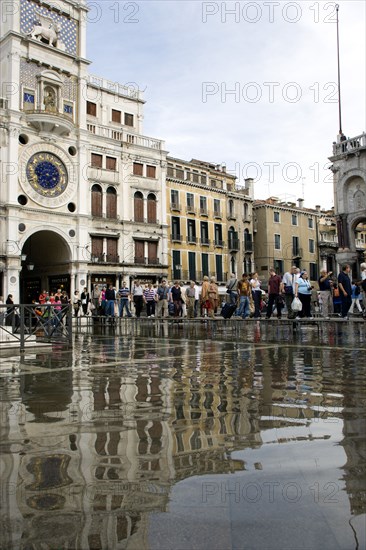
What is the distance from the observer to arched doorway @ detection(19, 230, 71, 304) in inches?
1484

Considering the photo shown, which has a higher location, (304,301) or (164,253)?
(164,253)

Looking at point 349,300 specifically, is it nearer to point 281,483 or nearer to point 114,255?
point 281,483

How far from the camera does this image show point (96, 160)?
3997cm

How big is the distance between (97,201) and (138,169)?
5.17 m

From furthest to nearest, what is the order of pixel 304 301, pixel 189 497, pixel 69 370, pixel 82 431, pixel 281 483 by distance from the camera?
1. pixel 304 301
2. pixel 69 370
3. pixel 82 431
4. pixel 281 483
5. pixel 189 497

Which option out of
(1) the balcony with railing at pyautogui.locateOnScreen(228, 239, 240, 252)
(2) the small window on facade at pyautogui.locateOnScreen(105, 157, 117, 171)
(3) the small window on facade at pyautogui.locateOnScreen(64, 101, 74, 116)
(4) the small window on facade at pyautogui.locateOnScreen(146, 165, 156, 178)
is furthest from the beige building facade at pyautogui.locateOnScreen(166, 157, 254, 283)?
(3) the small window on facade at pyautogui.locateOnScreen(64, 101, 74, 116)

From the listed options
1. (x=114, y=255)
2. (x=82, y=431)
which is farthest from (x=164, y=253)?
(x=82, y=431)

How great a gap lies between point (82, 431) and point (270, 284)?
12.5 m

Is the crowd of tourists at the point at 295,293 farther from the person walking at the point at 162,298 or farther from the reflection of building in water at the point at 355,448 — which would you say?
the reflection of building in water at the point at 355,448

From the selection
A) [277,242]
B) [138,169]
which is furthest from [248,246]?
[138,169]

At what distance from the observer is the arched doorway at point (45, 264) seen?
37688mm

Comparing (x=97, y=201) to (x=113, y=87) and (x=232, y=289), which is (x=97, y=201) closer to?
(x=113, y=87)

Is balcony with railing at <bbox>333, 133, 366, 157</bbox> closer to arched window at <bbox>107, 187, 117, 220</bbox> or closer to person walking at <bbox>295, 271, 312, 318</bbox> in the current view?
person walking at <bbox>295, 271, 312, 318</bbox>

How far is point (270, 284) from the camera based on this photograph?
52.2 feet
